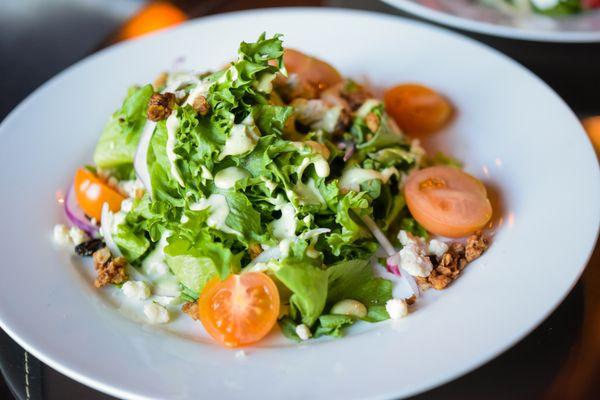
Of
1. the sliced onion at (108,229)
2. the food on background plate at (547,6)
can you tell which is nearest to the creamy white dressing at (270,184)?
the sliced onion at (108,229)

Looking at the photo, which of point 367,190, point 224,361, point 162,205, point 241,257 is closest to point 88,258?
point 162,205

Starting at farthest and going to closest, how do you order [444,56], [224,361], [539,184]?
1. [444,56]
2. [539,184]
3. [224,361]

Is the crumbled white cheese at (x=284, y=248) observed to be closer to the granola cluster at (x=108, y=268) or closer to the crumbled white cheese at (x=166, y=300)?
the crumbled white cheese at (x=166, y=300)

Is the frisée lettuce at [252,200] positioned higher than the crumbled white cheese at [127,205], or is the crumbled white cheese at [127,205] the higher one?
the frisée lettuce at [252,200]

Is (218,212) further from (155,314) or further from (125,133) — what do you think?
(125,133)

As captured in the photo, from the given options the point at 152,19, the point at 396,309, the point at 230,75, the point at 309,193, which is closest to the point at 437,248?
the point at 396,309

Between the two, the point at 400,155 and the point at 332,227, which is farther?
the point at 400,155

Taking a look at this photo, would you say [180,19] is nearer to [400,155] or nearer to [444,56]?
[444,56]
